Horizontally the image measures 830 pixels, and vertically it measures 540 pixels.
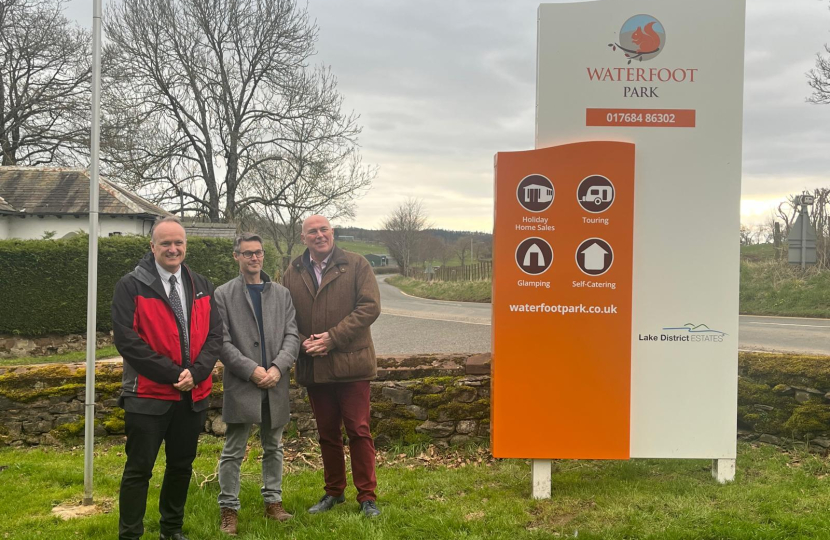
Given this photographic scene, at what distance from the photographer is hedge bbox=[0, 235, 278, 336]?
1376 cm

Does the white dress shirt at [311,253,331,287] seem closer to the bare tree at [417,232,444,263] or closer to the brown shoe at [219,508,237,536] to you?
the brown shoe at [219,508,237,536]

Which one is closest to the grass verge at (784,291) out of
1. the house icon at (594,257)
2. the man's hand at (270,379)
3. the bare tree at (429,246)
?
the house icon at (594,257)

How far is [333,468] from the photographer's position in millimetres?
4504

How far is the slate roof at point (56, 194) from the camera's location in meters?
21.1

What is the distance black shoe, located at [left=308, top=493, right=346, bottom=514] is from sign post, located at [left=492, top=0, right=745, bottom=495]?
119 cm

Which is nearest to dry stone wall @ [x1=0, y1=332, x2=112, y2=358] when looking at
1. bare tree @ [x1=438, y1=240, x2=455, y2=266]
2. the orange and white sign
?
the orange and white sign

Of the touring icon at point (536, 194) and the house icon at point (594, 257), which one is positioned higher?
the touring icon at point (536, 194)

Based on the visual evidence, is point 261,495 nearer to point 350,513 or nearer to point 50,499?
point 350,513

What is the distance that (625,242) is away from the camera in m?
4.68

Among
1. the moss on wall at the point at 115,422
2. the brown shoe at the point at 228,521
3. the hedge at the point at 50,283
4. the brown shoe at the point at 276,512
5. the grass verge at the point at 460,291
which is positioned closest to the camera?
the brown shoe at the point at 228,521

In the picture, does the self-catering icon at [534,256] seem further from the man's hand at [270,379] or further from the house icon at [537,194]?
the man's hand at [270,379]

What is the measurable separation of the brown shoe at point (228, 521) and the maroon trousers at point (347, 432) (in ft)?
2.24

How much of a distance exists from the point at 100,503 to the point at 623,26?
202 inches

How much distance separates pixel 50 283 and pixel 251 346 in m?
11.9
